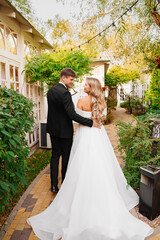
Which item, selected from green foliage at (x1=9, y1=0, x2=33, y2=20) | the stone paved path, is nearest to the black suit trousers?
the stone paved path

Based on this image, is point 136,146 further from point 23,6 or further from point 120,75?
point 23,6

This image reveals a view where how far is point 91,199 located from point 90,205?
0.07 metres

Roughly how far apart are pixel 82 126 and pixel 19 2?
16397mm

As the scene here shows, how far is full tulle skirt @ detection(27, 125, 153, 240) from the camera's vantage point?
6.35ft

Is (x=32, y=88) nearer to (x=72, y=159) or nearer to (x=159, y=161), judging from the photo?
(x=72, y=159)

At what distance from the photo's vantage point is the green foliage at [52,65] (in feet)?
15.0

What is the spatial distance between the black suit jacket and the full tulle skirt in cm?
32

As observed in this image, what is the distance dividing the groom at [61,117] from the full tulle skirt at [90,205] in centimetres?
31

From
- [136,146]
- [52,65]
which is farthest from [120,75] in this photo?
[136,146]

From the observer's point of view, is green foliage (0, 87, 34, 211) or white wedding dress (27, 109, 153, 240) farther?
white wedding dress (27, 109, 153, 240)

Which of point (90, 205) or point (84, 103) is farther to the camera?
point (84, 103)

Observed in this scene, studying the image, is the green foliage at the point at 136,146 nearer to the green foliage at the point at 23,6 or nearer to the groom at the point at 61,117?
the groom at the point at 61,117

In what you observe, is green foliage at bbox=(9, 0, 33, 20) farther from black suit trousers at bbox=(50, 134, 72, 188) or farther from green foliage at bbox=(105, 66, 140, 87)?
black suit trousers at bbox=(50, 134, 72, 188)

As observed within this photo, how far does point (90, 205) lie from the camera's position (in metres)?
2.09
